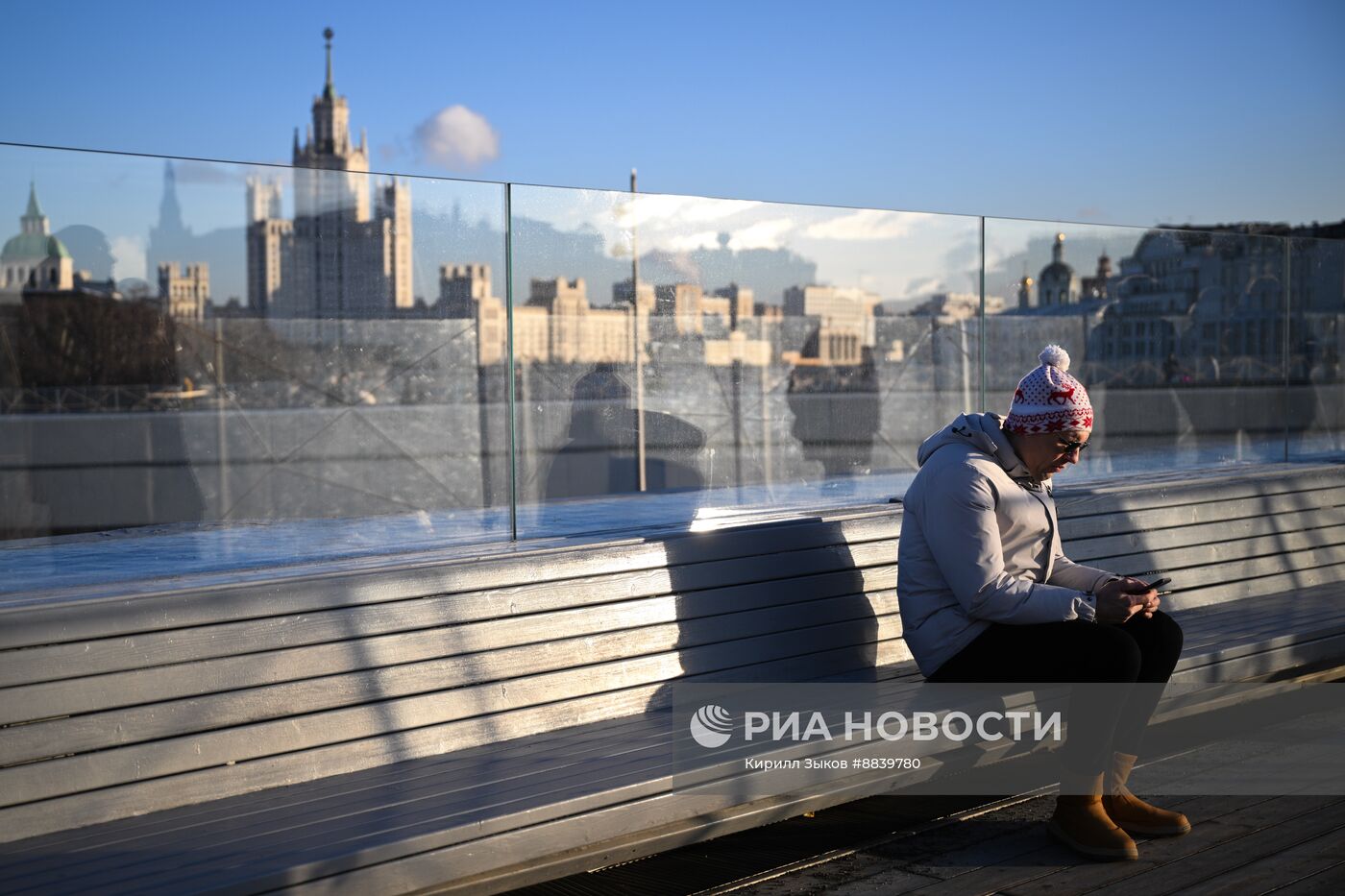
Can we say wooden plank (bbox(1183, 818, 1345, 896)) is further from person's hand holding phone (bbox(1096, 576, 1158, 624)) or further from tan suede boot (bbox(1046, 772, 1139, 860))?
person's hand holding phone (bbox(1096, 576, 1158, 624))

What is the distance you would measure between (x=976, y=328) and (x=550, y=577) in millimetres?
3651

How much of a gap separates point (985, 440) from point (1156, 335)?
13.9 feet

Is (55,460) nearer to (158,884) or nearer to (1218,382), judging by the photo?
(158,884)

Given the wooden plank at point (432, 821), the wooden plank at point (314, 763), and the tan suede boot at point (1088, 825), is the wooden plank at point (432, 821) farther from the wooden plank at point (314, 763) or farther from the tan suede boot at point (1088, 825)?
the tan suede boot at point (1088, 825)

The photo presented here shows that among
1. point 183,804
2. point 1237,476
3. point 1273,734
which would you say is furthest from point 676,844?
point 1237,476

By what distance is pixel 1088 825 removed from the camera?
334 centimetres

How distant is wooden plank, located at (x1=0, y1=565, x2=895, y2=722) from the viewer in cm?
296

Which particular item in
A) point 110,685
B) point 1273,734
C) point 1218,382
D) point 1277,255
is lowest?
point 1273,734

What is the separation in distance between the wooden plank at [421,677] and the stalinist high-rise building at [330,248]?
1.74m

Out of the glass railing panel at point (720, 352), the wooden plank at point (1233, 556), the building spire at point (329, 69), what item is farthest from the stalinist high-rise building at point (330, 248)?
the building spire at point (329, 69)

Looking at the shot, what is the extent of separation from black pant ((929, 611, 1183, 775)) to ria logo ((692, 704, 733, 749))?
1.95 ft

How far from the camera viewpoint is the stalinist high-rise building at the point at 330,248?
4.93 metres

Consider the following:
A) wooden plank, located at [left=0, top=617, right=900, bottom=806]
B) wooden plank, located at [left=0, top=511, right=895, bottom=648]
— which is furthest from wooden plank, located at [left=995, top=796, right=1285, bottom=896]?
wooden plank, located at [left=0, top=511, right=895, bottom=648]

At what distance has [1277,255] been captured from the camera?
7.35 meters
